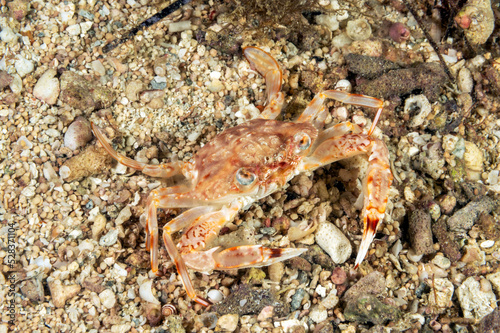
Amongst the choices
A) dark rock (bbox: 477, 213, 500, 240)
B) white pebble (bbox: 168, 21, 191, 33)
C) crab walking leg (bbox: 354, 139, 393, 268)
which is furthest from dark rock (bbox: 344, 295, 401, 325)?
white pebble (bbox: 168, 21, 191, 33)

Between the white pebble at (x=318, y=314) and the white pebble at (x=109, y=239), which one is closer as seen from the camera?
the white pebble at (x=318, y=314)

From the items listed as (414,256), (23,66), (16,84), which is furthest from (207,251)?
(23,66)

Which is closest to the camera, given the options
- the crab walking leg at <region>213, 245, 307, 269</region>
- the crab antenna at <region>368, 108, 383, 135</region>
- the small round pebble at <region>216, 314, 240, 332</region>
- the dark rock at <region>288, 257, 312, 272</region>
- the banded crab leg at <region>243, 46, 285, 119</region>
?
the crab walking leg at <region>213, 245, 307, 269</region>

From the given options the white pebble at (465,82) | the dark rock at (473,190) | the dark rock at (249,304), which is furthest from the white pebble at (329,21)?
the dark rock at (249,304)

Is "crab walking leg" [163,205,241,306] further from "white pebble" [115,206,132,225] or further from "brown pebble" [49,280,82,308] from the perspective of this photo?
"brown pebble" [49,280,82,308]

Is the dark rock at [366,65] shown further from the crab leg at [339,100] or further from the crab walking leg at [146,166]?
the crab walking leg at [146,166]

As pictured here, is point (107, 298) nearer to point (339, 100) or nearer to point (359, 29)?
point (339, 100)

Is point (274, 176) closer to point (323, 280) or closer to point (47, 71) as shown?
point (323, 280)
